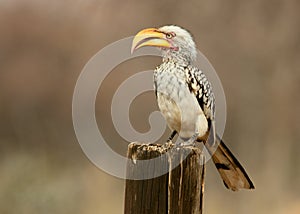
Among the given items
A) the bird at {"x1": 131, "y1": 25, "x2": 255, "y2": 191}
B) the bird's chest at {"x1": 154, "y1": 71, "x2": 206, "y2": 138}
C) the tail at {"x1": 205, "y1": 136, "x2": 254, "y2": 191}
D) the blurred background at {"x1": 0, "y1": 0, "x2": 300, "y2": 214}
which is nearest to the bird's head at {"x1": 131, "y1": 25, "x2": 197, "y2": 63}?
the bird at {"x1": 131, "y1": 25, "x2": 255, "y2": 191}

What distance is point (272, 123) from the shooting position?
7566mm

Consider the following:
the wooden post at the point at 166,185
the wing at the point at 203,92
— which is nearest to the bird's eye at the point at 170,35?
the wing at the point at 203,92

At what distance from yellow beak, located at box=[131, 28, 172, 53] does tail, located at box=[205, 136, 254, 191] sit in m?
0.45

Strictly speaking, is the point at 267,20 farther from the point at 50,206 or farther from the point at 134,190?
the point at 134,190

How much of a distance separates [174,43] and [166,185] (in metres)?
1.07

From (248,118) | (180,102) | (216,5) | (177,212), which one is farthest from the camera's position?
(216,5)

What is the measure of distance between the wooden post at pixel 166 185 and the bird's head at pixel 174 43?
34.0 inches

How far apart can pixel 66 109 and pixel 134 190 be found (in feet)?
16.1

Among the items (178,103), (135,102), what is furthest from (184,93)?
(135,102)

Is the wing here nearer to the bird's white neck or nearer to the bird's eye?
the bird's white neck

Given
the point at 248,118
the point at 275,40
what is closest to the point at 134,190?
the point at 248,118

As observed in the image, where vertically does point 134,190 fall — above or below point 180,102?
below

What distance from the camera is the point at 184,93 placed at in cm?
354

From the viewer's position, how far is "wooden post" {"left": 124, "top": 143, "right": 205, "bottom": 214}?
2654mm
